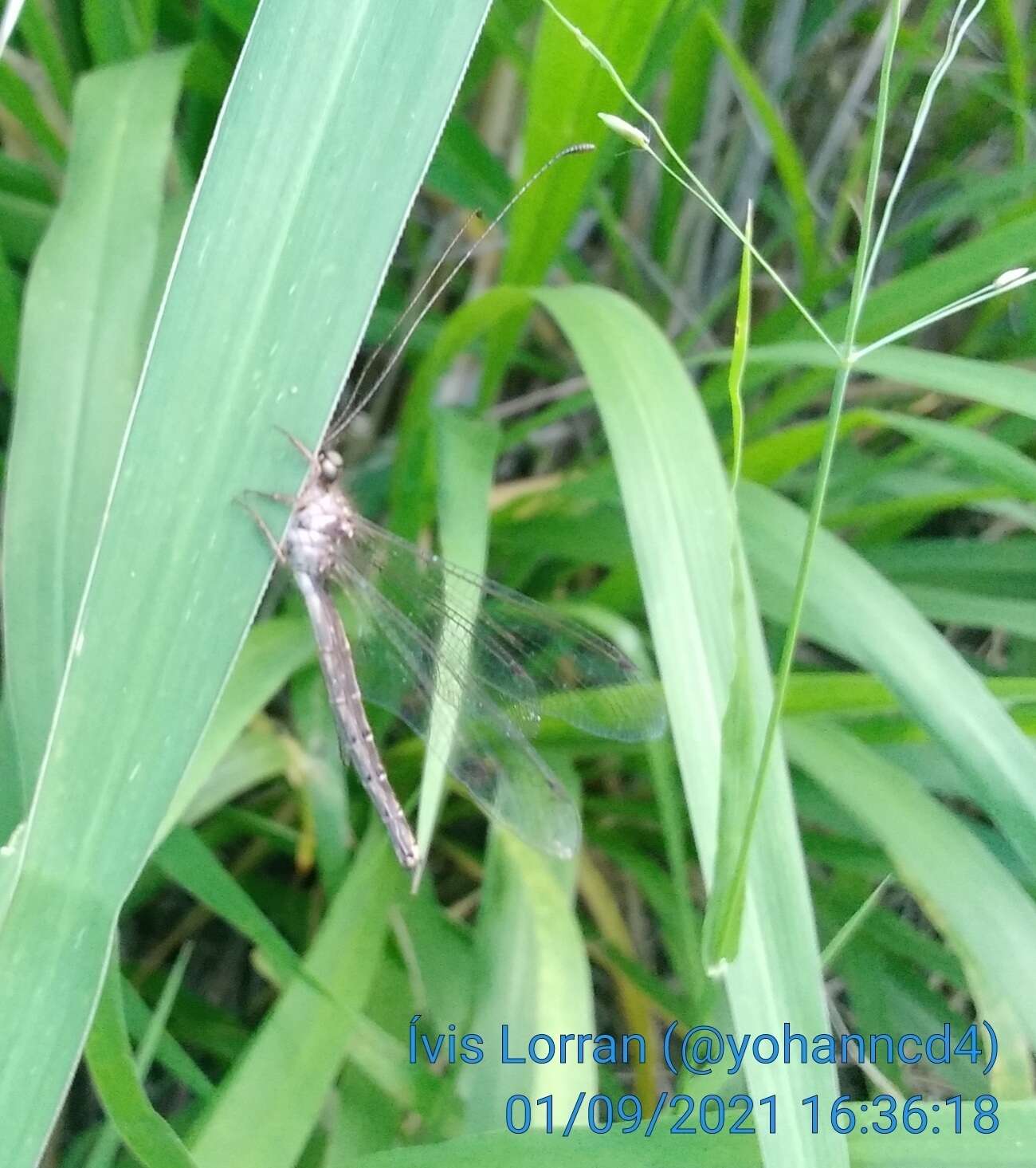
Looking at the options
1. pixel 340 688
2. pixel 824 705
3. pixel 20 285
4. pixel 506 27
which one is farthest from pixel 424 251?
pixel 824 705

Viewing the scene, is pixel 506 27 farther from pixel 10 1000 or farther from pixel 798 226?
pixel 10 1000

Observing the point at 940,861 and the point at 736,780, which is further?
the point at 940,861

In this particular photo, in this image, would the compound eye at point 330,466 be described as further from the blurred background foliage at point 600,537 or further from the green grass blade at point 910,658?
the green grass blade at point 910,658

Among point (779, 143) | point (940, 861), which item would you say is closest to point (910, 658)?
point (940, 861)

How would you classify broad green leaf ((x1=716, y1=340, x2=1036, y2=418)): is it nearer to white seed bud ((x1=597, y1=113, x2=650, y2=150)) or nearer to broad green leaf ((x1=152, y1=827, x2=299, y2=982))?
white seed bud ((x1=597, y1=113, x2=650, y2=150))

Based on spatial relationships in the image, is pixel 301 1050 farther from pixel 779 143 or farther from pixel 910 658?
pixel 779 143

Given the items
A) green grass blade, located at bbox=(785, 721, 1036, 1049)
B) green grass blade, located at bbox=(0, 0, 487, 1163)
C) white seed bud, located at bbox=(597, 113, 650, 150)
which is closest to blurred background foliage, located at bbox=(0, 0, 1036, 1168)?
green grass blade, located at bbox=(785, 721, 1036, 1049)
